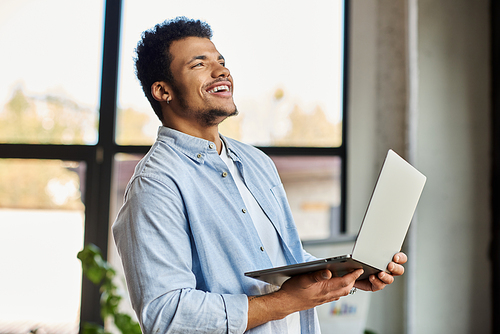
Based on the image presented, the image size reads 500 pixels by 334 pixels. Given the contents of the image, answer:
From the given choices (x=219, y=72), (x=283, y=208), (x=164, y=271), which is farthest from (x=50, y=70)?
(x=164, y=271)

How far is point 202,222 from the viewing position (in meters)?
0.90

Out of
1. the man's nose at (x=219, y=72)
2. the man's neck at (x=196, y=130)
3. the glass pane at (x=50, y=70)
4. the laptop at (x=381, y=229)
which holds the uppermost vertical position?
the glass pane at (x=50, y=70)

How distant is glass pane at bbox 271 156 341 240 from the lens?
268 centimetres

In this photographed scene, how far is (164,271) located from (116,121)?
2.10 meters

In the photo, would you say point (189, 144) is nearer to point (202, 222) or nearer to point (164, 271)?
point (202, 222)

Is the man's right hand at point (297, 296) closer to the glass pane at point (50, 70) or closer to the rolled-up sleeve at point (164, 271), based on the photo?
the rolled-up sleeve at point (164, 271)

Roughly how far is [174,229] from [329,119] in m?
2.03

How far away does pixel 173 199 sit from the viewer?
87cm

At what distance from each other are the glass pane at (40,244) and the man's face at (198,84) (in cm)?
191

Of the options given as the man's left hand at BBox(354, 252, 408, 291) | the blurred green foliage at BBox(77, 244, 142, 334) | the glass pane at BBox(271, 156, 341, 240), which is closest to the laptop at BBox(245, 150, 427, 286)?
the man's left hand at BBox(354, 252, 408, 291)

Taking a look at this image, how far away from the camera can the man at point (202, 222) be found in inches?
32.0

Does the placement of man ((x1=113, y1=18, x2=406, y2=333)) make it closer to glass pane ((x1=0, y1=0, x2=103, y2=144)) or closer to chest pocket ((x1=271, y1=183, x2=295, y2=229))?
chest pocket ((x1=271, y1=183, x2=295, y2=229))

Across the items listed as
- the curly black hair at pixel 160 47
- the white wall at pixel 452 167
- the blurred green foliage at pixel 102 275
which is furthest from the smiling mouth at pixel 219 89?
the white wall at pixel 452 167

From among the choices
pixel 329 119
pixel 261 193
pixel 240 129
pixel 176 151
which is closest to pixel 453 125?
pixel 329 119
